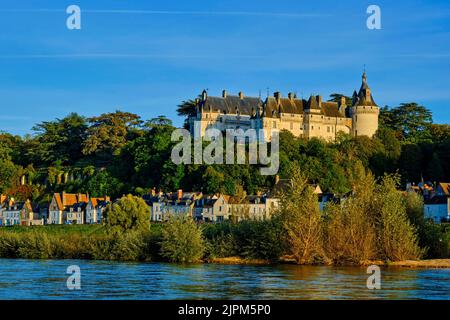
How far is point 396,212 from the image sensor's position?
153ft

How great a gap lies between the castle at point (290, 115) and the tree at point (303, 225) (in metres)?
60.8

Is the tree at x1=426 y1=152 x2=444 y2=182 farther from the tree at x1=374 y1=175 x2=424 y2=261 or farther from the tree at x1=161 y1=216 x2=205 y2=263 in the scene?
the tree at x1=161 y1=216 x2=205 y2=263

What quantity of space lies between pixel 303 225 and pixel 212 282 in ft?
34.2

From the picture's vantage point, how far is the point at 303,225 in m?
46.2

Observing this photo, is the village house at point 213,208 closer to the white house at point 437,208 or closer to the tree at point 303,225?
the white house at point 437,208

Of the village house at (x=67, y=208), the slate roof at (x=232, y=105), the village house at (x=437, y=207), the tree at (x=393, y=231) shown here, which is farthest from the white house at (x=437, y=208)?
the village house at (x=67, y=208)

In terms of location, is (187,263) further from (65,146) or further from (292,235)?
(65,146)

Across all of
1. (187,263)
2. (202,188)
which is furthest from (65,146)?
(187,263)

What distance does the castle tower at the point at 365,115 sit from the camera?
114688mm

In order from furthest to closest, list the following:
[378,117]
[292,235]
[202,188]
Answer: [378,117] < [202,188] < [292,235]

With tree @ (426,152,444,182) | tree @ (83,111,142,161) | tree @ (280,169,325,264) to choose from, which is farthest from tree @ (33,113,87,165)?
tree @ (280,169,325,264)

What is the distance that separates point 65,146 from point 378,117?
45.3m

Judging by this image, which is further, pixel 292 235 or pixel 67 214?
pixel 67 214
